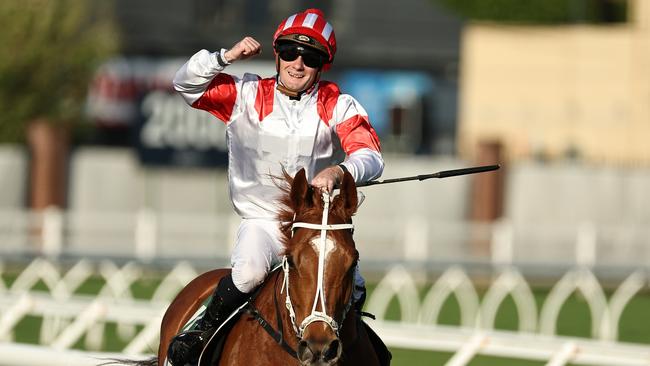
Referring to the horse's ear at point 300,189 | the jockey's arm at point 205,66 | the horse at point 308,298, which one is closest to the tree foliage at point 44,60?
the jockey's arm at point 205,66

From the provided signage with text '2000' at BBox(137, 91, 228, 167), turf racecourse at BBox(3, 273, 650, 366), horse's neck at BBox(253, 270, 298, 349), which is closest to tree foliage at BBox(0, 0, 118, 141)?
signage with text '2000' at BBox(137, 91, 228, 167)

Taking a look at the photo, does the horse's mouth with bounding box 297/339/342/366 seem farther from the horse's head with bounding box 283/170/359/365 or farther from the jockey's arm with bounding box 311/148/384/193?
the jockey's arm with bounding box 311/148/384/193

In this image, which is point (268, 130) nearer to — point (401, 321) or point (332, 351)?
point (332, 351)

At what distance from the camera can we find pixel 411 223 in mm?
21156

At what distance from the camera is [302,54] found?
6020mm

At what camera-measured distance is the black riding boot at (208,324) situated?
6016 millimetres

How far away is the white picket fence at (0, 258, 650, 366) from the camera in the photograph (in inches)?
365

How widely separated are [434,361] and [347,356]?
24.2 feet

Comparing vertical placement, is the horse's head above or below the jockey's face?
below

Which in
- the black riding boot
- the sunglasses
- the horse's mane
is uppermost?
the sunglasses

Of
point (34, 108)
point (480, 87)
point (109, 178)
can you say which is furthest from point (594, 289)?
point (480, 87)

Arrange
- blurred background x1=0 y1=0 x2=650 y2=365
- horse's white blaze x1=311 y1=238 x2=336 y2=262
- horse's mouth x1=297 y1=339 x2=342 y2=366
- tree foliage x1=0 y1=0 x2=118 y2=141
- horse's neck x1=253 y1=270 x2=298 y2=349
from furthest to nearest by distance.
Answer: tree foliage x1=0 y1=0 x2=118 y2=141 < blurred background x1=0 y1=0 x2=650 y2=365 < horse's neck x1=253 y1=270 x2=298 y2=349 < horse's white blaze x1=311 y1=238 x2=336 y2=262 < horse's mouth x1=297 y1=339 x2=342 y2=366

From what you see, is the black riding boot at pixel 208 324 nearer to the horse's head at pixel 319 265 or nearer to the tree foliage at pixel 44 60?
the horse's head at pixel 319 265

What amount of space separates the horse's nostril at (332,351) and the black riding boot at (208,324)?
1.07m
